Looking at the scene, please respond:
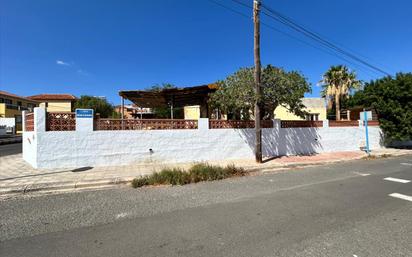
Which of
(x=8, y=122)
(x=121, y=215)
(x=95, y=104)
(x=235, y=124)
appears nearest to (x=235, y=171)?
(x=235, y=124)

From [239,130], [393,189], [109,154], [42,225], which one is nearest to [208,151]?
[239,130]

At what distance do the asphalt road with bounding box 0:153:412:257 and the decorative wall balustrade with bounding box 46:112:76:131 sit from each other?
156 inches

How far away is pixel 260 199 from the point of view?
6.17m

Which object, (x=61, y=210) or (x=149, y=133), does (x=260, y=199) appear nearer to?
(x=61, y=210)

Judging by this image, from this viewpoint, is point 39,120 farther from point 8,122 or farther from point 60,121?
point 8,122

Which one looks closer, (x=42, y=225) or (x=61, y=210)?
(x=42, y=225)

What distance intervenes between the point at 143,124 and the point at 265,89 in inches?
230

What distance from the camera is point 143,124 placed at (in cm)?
1131

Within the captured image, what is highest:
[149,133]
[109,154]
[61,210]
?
[149,133]

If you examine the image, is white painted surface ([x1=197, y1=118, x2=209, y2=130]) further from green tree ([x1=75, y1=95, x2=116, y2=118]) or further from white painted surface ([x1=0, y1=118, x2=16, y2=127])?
green tree ([x1=75, y1=95, x2=116, y2=118])

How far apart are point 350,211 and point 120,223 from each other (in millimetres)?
4430

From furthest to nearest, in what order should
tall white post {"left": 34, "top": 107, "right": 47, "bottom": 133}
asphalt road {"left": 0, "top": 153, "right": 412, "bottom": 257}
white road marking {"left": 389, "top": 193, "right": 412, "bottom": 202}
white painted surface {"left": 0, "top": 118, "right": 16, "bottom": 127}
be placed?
white painted surface {"left": 0, "top": 118, "right": 16, "bottom": 127}, tall white post {"left": 34, "top": 107, "right": 47, "bottom": 133}, white road marking {"left": 389, "top": 193, "right": 412, "bottom": 202}, asphalt road {"left": 0, "top": 153, "right": 412, "bottom": 257}

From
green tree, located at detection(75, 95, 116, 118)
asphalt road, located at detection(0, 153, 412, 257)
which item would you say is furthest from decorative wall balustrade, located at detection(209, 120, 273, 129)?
green tree, located at detection(75, 95, 116, 118)

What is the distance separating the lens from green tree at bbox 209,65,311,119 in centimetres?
1206
